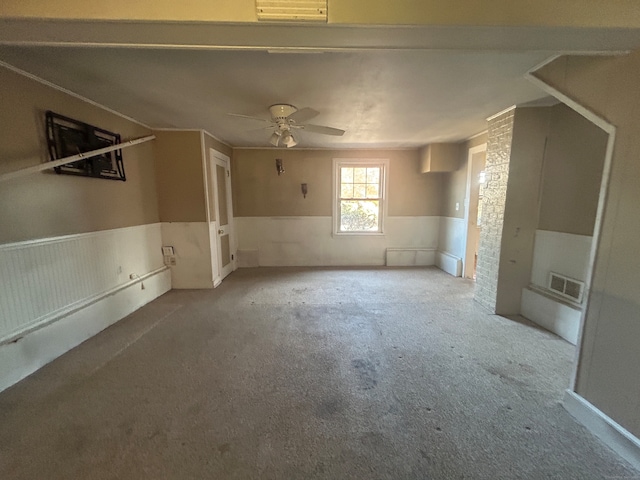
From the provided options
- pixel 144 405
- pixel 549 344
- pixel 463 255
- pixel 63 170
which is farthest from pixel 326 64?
pixel 463 255

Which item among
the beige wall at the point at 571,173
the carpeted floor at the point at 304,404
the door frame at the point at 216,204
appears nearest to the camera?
the carpeted floor at the point at 304,404

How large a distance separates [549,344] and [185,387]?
3.24 metres

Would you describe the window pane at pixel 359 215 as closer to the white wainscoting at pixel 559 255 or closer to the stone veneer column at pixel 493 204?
the stone veneer column at pixel 493 204

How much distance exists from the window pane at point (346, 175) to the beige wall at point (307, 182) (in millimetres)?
243

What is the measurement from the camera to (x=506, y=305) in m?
3.19

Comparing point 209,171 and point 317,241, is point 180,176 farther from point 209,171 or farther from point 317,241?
point 317,241

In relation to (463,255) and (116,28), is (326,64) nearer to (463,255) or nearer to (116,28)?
(116,28)

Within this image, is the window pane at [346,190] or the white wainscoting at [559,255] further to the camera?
the window pane at [346,190]

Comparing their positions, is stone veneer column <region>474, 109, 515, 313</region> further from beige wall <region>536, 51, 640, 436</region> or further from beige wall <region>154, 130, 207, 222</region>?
beige wall <region>154, 130, 207, 222</region>

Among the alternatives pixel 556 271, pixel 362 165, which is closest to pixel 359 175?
pixel 362 165

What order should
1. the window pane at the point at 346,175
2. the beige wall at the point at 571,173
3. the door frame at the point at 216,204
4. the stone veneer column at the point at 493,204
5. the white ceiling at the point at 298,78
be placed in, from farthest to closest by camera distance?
the window pane at the point at 346,175
the door frame at the point at 216,204
the stone veneer column at the point at 493,204
the beige wall at the point at 571,173
the white ceiling at the point at 298,78

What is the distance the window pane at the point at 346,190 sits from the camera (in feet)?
18.3

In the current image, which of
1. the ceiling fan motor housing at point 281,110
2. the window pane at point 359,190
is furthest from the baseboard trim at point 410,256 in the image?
the ceiling fan motor housing at point 281,110

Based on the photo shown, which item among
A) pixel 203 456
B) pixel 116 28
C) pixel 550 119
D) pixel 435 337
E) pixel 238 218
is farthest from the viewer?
pixel 238 218
